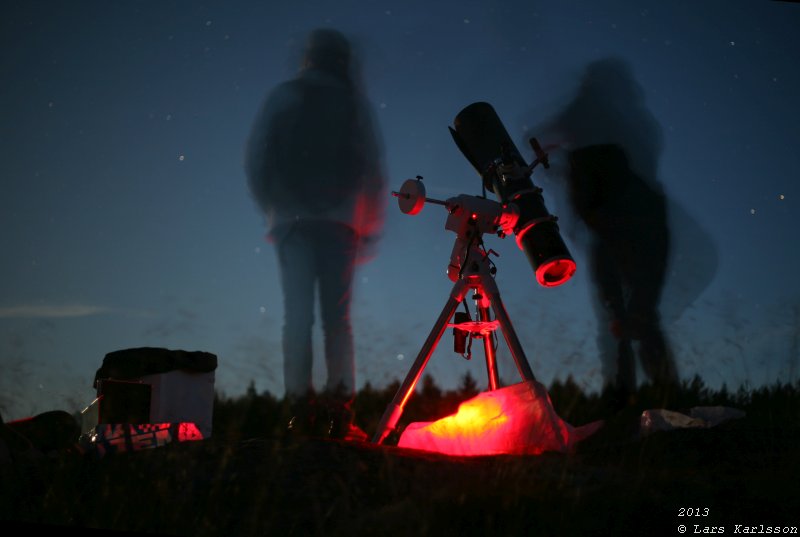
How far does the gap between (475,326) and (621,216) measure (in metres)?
2.13

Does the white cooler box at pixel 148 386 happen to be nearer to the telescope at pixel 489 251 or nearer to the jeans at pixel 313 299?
the jeans at pixel 313 299

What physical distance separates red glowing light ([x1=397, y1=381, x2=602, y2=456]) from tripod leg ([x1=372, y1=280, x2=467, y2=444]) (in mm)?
227

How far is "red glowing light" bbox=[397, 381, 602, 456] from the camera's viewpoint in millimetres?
3908

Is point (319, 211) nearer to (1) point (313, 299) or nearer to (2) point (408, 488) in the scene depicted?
(1) point (313, 299)

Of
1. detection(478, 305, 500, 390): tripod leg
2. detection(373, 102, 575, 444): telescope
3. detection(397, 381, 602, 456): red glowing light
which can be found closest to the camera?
detection(397, 381, 602, 456): red glowing light

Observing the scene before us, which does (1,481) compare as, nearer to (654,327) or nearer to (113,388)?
(113,388)

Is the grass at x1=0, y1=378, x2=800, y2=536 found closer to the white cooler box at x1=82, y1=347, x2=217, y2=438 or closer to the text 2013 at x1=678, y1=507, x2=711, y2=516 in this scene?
the text 2013 at x1=678, y1=507, x2=711, y2=516

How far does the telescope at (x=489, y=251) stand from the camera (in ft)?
14.3

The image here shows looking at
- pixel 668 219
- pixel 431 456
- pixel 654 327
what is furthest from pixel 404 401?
pixel 668 219

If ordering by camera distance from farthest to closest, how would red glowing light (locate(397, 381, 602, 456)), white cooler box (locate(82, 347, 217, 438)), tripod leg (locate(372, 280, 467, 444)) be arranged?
1. tripod leg (locate(372, 280, 467, 444))
2. white cooler box (locate(82, 347, 217, 438))
3. red glowing light (locate(397, 381, 602, 456))

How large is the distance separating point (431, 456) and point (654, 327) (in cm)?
292

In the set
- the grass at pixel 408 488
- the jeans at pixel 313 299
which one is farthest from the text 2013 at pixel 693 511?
the jeans at pixel 313 299

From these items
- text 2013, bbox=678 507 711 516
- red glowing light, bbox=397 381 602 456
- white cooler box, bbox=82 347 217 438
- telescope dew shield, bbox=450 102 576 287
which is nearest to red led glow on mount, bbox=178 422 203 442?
white cooler box, bbox=82 347 217 438

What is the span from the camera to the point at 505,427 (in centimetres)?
396
